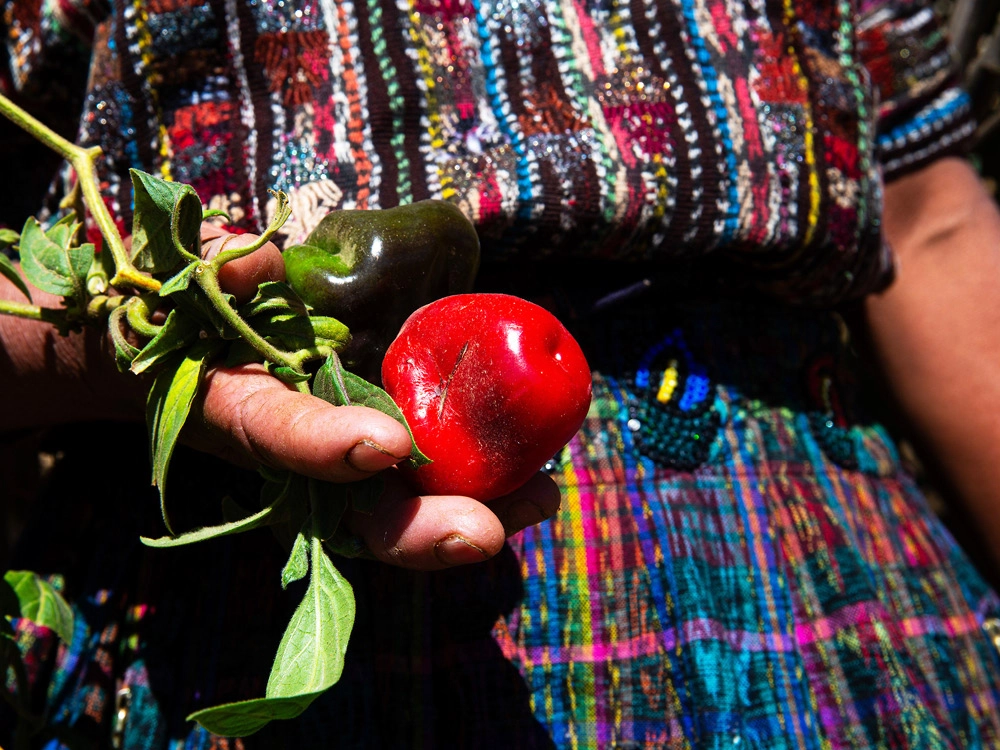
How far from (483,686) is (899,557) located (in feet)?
1.83

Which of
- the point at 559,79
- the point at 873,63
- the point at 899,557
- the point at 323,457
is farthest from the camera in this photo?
the point at 873,63

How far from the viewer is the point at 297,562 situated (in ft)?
1.61

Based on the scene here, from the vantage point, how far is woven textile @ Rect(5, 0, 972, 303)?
753 millimetres

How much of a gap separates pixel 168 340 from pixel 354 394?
0.47 ft

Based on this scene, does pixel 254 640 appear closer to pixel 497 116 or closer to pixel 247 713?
pixel 247 713

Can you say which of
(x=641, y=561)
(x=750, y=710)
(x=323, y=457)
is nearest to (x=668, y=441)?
(x=641, y=561)

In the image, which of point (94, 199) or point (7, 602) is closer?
point (94, 199)

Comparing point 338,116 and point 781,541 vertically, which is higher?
point 338,116

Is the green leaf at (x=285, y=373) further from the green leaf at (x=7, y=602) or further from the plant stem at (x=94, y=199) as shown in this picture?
the green leaf at (x=7, y=602)

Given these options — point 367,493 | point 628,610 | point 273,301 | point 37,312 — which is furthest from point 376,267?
point 628,610

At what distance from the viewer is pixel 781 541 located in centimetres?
88

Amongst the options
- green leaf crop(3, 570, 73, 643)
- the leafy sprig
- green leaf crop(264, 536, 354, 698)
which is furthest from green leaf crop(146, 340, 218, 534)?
green leaf crop(3, 570, 73, 643)

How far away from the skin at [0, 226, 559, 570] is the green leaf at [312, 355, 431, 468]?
22 mm

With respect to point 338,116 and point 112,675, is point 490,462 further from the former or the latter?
point 112,675
